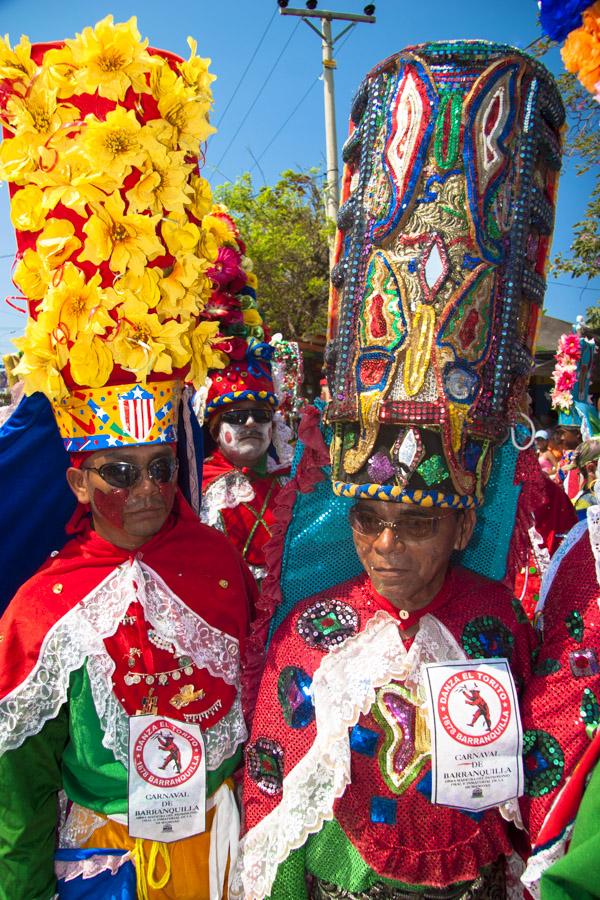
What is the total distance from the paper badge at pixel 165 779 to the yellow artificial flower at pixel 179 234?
1502 millimetres

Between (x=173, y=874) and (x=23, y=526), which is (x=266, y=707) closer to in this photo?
(x=173, y=874)

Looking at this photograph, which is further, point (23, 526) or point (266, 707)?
point (23, 526)

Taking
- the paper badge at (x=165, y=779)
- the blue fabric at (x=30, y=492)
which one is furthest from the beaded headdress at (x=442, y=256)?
the blue fabric at (x=30, y=492)

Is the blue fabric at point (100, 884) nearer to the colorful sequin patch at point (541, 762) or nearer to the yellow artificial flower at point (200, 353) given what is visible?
the colorful sequin patch at point (541, 762)

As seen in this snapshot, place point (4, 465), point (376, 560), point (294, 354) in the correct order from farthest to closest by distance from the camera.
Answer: point (294, 354), point (4, 465), point (376, 560)

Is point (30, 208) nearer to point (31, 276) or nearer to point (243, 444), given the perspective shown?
point (31, 276)

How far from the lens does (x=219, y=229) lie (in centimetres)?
299

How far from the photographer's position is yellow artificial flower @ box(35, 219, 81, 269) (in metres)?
2.17

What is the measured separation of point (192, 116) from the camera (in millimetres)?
2297

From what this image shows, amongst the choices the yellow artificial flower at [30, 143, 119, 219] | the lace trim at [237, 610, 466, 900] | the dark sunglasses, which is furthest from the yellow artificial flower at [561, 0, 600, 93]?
the dark sunglasses

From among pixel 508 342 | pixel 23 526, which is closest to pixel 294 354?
pixel 23 526

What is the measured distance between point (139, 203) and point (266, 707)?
161 centimetres

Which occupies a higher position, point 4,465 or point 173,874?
point 4,465

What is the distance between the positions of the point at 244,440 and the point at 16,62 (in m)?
Result: 2.82
